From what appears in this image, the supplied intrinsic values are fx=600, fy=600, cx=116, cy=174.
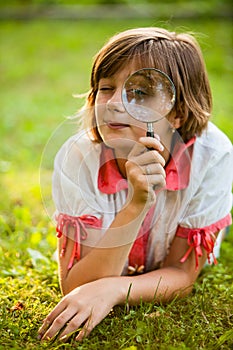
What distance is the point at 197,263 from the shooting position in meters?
2.90

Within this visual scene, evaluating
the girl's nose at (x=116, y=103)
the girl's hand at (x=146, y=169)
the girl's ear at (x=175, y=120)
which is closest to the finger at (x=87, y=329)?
the girl's hand at (x=146, y=169)

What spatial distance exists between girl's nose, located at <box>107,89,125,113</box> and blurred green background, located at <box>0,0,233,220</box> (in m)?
0.49

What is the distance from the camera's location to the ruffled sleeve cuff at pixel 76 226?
2859mm

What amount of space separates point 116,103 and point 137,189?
0.39 m

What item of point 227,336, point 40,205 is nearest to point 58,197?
point 227,336

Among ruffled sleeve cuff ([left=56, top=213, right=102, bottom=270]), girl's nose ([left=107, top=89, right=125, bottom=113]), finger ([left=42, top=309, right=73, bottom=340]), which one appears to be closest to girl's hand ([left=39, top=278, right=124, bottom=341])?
finger ([left=42, top=309, right=73, bottom=340])

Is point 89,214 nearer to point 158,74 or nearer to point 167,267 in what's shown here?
point 167,267

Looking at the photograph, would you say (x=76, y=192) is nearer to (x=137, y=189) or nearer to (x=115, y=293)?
(x=137, y=189)

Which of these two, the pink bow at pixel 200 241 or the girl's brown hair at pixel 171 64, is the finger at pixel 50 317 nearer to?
the pink bow at pixel 200 241

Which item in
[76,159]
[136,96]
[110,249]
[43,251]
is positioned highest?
[136,96]

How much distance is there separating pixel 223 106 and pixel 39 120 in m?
2.04

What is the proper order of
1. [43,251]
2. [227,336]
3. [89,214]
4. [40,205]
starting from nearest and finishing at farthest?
1. [227,336]
2. [89,214]
3. [43,251]
4. [40,205]

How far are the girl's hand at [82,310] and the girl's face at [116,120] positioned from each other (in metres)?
0.62

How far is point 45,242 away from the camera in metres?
3.68
